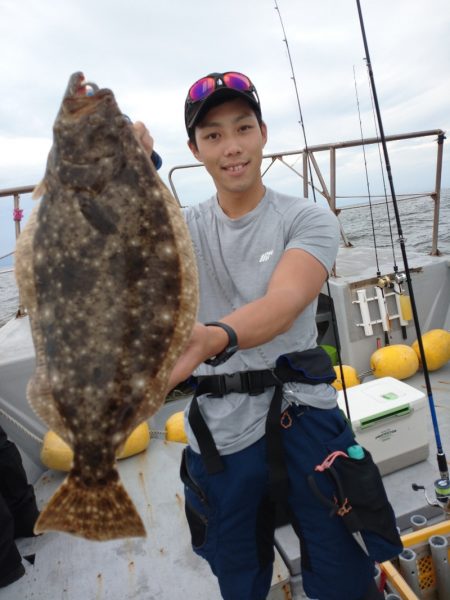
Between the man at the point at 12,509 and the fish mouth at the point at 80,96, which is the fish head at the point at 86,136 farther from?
the man at the point at 12,509

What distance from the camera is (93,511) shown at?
1589mm

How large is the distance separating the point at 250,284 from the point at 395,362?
4.14 meters

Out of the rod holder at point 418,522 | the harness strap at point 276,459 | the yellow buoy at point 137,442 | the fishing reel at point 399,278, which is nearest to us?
the harness strap at point 276,459

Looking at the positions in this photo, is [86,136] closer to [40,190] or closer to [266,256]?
[40,190]

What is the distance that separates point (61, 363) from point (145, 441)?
3735mm

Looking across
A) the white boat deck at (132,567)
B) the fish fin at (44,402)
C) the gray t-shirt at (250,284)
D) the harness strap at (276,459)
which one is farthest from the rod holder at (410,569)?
the fish fin at (44,402)

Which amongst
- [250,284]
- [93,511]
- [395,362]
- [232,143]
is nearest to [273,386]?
[250,284]

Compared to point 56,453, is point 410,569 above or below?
below

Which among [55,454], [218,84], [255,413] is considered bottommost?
[55,454]

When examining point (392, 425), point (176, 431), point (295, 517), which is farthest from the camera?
point (176, 431)

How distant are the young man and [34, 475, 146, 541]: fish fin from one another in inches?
28.5

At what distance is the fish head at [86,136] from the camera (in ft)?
5.37

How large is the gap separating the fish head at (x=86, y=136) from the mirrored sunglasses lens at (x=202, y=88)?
0.64 metres

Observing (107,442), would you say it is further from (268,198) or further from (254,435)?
(268,198)
